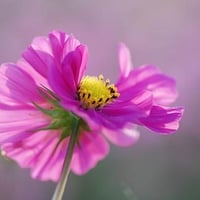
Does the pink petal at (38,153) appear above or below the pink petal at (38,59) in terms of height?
below

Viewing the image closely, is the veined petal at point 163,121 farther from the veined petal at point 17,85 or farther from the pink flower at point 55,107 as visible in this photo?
the veined petal at point 17,85

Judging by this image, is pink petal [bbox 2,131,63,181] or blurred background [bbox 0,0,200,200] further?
blurred background [bbox 0,0,200,200]

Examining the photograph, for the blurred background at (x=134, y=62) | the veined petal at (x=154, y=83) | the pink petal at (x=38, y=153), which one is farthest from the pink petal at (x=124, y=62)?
the blurred background at (x=134, y=62)

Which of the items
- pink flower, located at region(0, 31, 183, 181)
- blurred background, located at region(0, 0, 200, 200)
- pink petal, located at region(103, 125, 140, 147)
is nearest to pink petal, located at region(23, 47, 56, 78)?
pink flower, located at region(0, 31, 183, 181)

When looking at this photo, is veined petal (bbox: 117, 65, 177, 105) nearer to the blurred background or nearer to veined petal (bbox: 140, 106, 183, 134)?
veined petal (bbox: 140, 106, 183, 134)

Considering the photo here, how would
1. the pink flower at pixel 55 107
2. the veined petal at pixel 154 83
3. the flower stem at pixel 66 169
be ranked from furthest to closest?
the veined petal at pixel 154 83 → the pink flower at pixel 55 107 → the flower stem at pixel 66 169

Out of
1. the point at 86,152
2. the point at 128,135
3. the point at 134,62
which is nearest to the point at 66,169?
the point at 128,135

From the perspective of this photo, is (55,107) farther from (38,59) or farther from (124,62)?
(124,62)

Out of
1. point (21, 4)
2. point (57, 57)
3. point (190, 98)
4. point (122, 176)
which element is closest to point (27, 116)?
point (57, 57)
